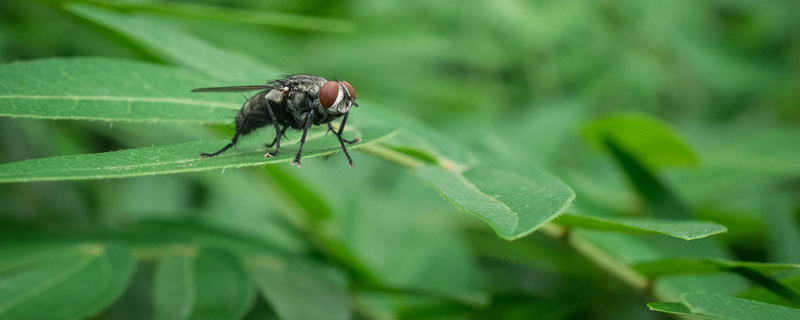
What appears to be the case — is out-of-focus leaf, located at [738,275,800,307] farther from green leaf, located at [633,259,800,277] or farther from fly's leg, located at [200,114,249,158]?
fly's leg, located at [200,114,249,158]

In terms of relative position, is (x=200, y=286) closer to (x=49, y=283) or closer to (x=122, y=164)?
(x=49, y=283)

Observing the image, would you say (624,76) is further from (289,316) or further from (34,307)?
A: (34,307)

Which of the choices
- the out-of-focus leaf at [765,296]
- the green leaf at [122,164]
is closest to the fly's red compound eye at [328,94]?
the green leaf at [122,164]

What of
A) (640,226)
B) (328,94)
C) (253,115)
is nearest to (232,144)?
(253,115)

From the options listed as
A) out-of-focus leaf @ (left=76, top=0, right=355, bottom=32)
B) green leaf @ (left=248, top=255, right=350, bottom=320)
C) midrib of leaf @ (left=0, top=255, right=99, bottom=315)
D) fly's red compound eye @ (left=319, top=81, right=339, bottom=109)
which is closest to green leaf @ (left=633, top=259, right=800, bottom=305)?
green leaf @ (left=248, top=255, right=350, bottom=320)

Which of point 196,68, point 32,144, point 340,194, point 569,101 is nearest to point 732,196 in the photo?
point 569,101

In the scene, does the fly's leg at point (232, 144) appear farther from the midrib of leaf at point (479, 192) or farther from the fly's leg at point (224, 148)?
the midrib of leaf at point (479, 192)
